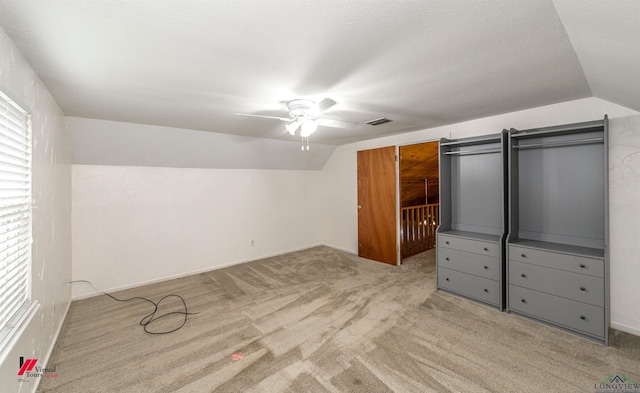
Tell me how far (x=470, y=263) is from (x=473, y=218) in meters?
0.67

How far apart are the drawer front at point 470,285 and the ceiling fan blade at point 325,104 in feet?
7.85

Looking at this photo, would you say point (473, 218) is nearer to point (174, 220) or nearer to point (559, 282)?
point (559, 282)

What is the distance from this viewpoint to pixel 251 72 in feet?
5.90

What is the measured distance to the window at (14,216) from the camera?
1.40 meters

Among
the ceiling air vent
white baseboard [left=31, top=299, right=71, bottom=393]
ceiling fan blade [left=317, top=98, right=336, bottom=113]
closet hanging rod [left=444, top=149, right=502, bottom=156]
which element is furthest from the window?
closet hanging rod [left=444, top=149, right=502, bottom=156]

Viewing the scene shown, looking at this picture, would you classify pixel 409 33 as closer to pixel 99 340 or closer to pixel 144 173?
pixel 99 340

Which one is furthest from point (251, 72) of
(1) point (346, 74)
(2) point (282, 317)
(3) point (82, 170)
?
(3) point (82, 170)

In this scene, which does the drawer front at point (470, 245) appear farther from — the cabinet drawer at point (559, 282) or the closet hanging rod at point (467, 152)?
the closet hanging rod at point (467, 152)

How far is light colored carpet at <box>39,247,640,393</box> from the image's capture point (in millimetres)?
1765

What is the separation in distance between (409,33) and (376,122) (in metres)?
1.94

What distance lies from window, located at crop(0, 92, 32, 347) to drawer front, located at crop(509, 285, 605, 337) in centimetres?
386

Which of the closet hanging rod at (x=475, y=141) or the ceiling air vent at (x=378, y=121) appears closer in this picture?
the closet hanging rod at (x=475, y=141)
